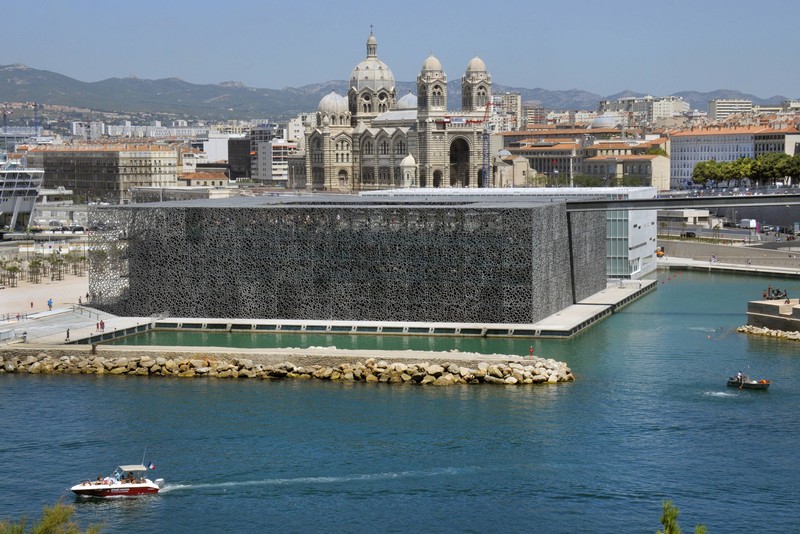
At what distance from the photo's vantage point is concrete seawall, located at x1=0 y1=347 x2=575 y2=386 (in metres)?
29.7

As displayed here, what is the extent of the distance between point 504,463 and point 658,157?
212ft

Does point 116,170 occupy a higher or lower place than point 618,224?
higher

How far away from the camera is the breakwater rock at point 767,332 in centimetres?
3500

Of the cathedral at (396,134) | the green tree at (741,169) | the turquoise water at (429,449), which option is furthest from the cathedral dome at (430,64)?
the turquoise water at (429,449)

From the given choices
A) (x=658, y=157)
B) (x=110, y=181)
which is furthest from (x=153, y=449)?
(x=110, y=181)

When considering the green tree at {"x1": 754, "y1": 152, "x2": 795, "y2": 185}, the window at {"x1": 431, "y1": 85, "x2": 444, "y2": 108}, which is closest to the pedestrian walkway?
the green tree at {"x1": 754, "y1": 152, "x2": 795, "y2": 185}

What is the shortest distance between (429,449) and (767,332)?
14.1 m

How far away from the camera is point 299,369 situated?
3059 centimetres

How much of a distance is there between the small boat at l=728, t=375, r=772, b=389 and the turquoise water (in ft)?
0.73

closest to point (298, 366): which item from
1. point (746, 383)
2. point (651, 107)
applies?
point (746, 383)

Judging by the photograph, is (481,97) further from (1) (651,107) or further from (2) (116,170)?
(1) (651,107)

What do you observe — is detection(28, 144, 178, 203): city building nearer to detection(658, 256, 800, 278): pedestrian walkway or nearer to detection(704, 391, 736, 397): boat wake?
detection(658, 256, 800, 278): pedestrian walkway

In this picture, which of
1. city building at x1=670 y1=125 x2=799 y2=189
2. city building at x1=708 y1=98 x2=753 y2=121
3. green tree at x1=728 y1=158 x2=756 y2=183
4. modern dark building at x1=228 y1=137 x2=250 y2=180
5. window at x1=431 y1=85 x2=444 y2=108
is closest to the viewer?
green tree at x1=728 y1=158 x2=756 y2=183

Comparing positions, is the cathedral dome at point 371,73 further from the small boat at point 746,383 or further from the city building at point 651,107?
the city building at point 651,107
